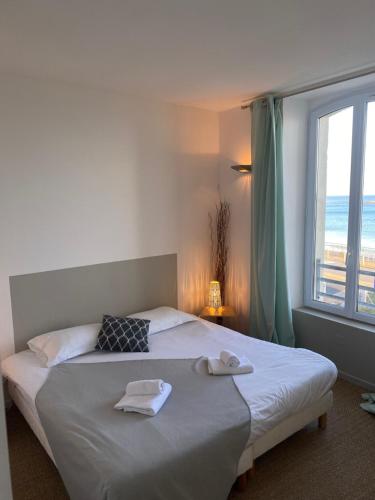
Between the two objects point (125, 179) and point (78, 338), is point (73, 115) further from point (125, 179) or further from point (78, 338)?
point (78, 338)

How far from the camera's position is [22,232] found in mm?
2824

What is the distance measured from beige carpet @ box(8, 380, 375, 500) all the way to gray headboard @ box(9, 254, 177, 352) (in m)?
0.77

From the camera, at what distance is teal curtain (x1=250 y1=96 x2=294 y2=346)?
3336mm

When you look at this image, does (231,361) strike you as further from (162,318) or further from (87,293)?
(87,293)

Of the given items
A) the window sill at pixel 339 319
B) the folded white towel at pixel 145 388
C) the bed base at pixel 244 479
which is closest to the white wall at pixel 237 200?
the window sill at pixel 339 319

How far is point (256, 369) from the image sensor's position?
2.48 m

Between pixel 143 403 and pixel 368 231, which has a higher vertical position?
pixel 368 231

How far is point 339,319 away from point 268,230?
1.06m

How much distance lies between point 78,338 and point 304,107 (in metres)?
2.98

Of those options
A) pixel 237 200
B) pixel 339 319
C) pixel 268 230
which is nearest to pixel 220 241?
pixel 237 200

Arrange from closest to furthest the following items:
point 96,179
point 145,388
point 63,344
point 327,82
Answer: point 145,388 → point 63,344 → point 327,82 → point 96,179

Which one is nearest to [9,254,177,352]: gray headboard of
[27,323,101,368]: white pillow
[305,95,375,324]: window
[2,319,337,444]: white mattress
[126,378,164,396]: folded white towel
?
[27,323,101,368]: white pillow

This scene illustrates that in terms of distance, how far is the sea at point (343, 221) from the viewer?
10.3 feet

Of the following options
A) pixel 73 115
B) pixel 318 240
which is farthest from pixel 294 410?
pixel 73 115
